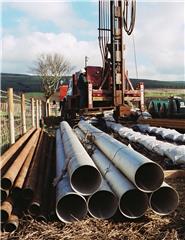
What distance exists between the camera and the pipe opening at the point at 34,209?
369 cm

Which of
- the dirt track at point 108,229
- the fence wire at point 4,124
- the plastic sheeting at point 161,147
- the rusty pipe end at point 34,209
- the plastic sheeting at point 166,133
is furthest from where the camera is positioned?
the plastic sheeting at point 166,133

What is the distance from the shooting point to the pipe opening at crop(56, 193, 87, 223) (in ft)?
12.3

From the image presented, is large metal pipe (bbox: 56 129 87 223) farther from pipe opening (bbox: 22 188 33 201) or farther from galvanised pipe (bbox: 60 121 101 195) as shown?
pipe opening (bbox: 22 188 33 201)

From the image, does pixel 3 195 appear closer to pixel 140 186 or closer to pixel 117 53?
pixel 140 186

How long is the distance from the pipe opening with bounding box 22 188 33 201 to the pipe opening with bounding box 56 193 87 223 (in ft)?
1.09

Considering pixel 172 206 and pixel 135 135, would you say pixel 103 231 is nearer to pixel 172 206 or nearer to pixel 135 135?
pixel 172 206

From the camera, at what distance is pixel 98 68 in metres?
14.0

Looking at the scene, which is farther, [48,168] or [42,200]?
[48,168]

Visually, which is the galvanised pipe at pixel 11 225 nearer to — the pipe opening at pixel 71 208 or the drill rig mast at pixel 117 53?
the pipe opening at pixel 71 208

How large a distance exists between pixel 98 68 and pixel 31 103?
10.3 ft

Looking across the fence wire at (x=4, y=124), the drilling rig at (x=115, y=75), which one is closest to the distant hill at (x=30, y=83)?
the drilling rig at (x=115, y=75)

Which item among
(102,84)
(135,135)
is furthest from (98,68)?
(135,135)

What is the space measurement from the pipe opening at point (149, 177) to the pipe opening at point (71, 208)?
2.12 feet

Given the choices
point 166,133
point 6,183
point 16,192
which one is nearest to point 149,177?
point 16,192
